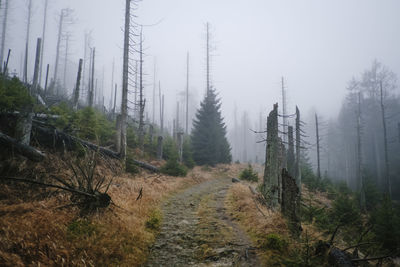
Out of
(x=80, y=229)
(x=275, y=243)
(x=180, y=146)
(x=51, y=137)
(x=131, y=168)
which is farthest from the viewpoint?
(x=180, y=146)

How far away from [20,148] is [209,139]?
17549mm

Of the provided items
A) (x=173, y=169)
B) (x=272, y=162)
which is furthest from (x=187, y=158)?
(x=272, y=162)

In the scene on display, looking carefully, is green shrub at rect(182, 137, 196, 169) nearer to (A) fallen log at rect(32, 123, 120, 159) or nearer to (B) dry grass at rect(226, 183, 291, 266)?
(A) fallen log at rect(32, 123, 120, 159)

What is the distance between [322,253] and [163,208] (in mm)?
4936

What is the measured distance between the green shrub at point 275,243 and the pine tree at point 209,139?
17.3 metres

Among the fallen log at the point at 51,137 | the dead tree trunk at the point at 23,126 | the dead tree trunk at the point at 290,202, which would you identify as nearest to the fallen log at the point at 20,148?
the dead tree trunk at the point at 23,126

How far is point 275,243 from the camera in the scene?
11.6 feet

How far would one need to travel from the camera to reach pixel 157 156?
1678 cm

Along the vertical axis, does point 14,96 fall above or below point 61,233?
above

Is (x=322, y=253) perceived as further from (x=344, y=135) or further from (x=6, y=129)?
(x=344, y=135)

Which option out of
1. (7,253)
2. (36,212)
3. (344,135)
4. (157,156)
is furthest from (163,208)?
(344,135)

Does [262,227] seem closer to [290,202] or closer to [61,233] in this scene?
[290,202]

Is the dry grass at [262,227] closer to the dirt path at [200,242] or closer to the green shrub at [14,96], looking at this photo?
the dirt path at [200,242]

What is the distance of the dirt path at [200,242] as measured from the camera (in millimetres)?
A: 3215
